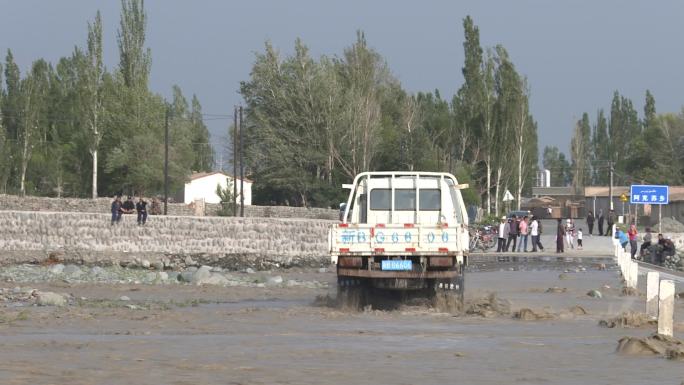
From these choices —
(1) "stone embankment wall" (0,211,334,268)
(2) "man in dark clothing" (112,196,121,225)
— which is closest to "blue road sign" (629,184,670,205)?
(1) "stone embankment wall" (0,211,334,268)

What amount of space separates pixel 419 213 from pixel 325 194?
51.4 meters

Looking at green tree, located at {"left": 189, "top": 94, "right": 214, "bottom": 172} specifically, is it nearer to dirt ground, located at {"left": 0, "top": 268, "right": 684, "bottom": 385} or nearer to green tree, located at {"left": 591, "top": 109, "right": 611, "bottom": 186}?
green tree, located at {"left": 591, "top": 109, "right": 611, "bottom": 186}

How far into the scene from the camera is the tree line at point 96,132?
74000 millimetres

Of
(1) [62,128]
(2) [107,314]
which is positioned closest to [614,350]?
(2) [107,314]

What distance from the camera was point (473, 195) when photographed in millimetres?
80875

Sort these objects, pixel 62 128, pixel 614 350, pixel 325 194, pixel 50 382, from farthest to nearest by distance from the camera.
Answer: pixel 62 128 → pixel 325 194 → pixel 614 350 → pixel 50 382

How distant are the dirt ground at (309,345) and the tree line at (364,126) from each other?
49138 millimetres

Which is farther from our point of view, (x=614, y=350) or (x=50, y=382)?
(x=614, y=350)

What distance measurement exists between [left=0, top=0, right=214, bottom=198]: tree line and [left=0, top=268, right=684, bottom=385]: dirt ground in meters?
49.9

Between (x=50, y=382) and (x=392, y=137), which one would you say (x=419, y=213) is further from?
(x=392, y=137)

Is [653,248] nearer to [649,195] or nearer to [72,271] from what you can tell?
[649,195]

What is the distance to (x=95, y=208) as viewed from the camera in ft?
194

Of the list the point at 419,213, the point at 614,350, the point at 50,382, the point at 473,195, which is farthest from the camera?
the point at 473,195

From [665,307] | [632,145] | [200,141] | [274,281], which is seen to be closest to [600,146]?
[632,145]
